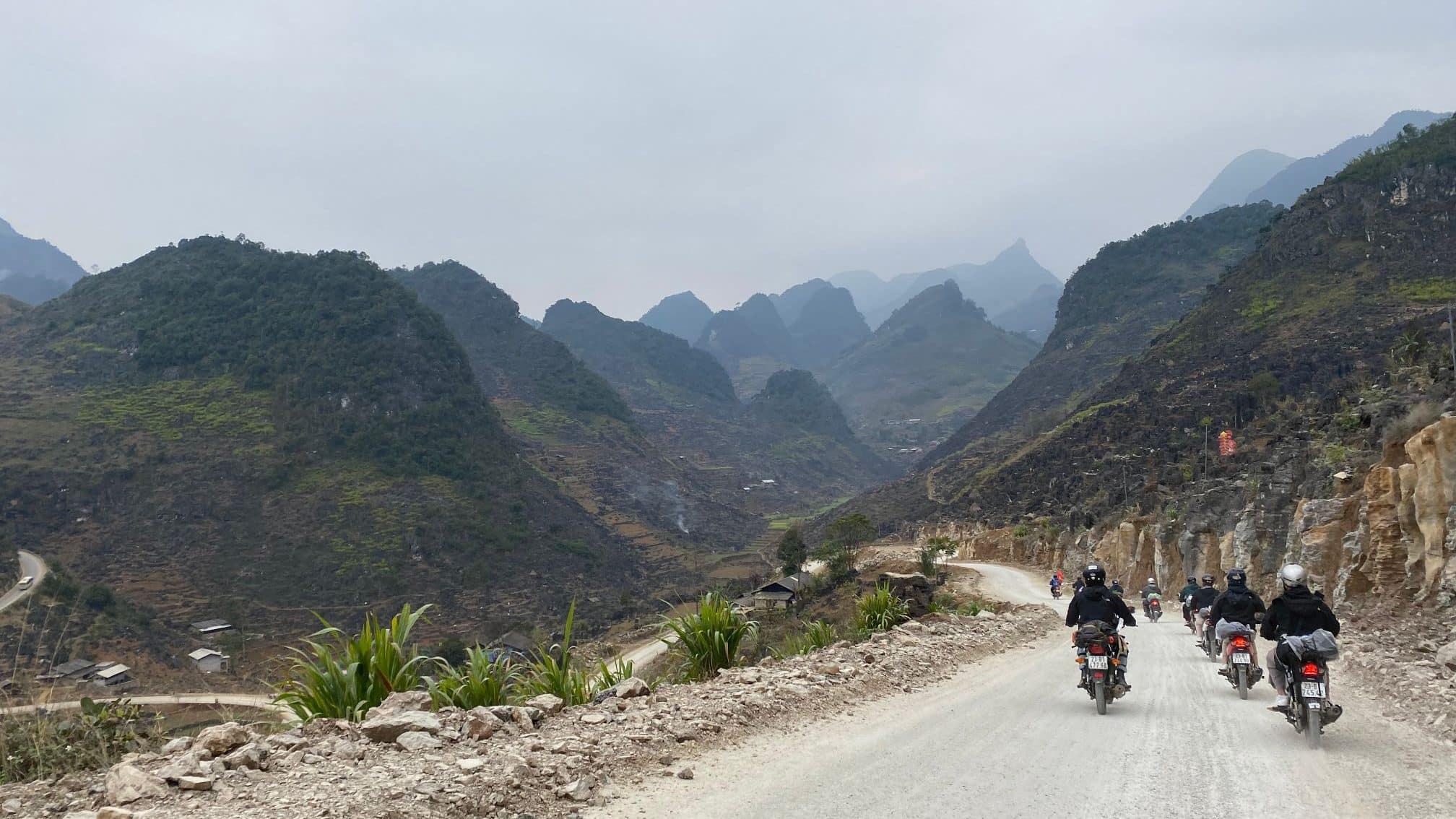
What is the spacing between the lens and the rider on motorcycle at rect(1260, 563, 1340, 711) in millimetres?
7219

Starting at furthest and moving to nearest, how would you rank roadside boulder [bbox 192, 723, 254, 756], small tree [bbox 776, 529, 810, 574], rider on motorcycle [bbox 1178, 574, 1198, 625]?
small tree [bbox 776, 529, 810, 574] → rider on motorcycle [bbox 1178, 574, 1198, 625] → roadside boulder [bbox 192, 723, 254, 756]

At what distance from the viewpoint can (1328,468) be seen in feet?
65.3

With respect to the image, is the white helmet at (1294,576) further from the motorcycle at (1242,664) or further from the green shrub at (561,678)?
the green shrub at (561,678)

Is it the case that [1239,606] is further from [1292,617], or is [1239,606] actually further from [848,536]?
[848,536]

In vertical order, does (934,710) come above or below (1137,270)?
below

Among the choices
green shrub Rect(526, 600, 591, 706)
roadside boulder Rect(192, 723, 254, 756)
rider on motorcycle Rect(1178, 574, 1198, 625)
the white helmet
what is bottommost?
rider on motorcycle Rect(1178, 574, 1198, 625)

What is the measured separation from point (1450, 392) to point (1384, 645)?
873 centimetres

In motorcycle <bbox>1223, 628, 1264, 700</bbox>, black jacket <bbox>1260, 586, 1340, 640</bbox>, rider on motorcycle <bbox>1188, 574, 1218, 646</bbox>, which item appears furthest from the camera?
rider on motorcycle <bbox>1188, 574, 1218, 646</bbox>

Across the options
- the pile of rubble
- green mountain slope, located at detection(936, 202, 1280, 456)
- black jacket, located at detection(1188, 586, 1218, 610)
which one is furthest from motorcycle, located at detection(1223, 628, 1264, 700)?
green mountain slope, located at detection(936, 202, 1280, 456)

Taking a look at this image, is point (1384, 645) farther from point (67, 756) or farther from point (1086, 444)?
point (1086, 444)

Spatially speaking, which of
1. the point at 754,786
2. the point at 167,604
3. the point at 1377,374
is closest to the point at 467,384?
the point at 167,604

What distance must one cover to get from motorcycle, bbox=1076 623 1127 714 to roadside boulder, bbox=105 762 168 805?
26.1ft

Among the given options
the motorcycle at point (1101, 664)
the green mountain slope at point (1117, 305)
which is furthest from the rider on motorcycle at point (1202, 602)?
the green mountain slope at point (1117, 305)

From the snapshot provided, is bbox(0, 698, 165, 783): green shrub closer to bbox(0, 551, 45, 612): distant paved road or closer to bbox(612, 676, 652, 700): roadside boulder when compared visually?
bbox(612, 676, 652, 700): roadside boulder
